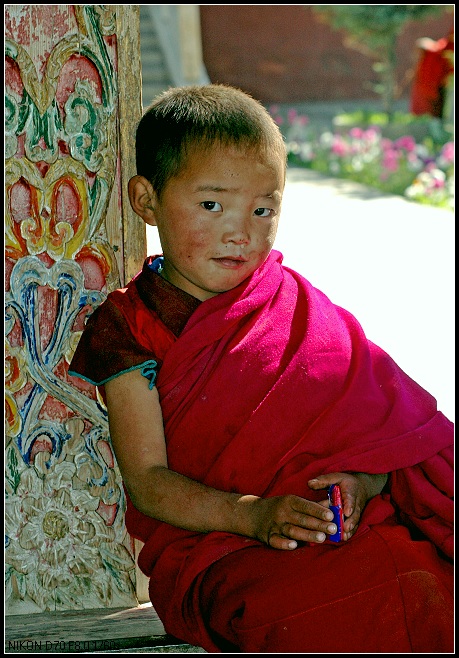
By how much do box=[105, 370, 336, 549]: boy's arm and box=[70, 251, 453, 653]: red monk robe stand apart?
0.13 ft

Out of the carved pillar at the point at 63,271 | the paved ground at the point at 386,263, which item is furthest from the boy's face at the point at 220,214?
the paved ground at the point at 386,263

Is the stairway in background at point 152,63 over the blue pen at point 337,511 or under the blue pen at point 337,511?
under

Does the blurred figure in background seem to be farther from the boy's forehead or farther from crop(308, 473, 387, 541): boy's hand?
crop(308, 473, 387, 541): boy's hand

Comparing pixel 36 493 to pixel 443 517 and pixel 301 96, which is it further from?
pixel 301 96

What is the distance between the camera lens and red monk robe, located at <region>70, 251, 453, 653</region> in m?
1.94

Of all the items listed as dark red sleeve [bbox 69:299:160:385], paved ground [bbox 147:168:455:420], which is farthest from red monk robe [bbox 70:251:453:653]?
paved ground [bbox 147:168:455:420]

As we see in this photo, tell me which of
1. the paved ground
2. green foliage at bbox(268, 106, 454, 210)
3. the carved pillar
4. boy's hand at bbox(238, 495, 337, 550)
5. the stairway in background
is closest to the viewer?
boy's hand at bbox(238, 495, 337, 550)

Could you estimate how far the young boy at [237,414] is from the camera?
1990 millimetres

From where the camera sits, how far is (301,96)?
51.6 feet

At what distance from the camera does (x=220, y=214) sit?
2109 mm

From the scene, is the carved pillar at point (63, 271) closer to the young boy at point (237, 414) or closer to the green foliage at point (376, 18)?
the young boy at point (237, 414)

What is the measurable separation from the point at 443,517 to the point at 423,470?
0.11 m

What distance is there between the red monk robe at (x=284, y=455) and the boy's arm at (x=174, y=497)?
4 centimetres

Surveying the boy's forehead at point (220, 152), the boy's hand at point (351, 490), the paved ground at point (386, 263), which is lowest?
the paved ground at point (386, 263)
